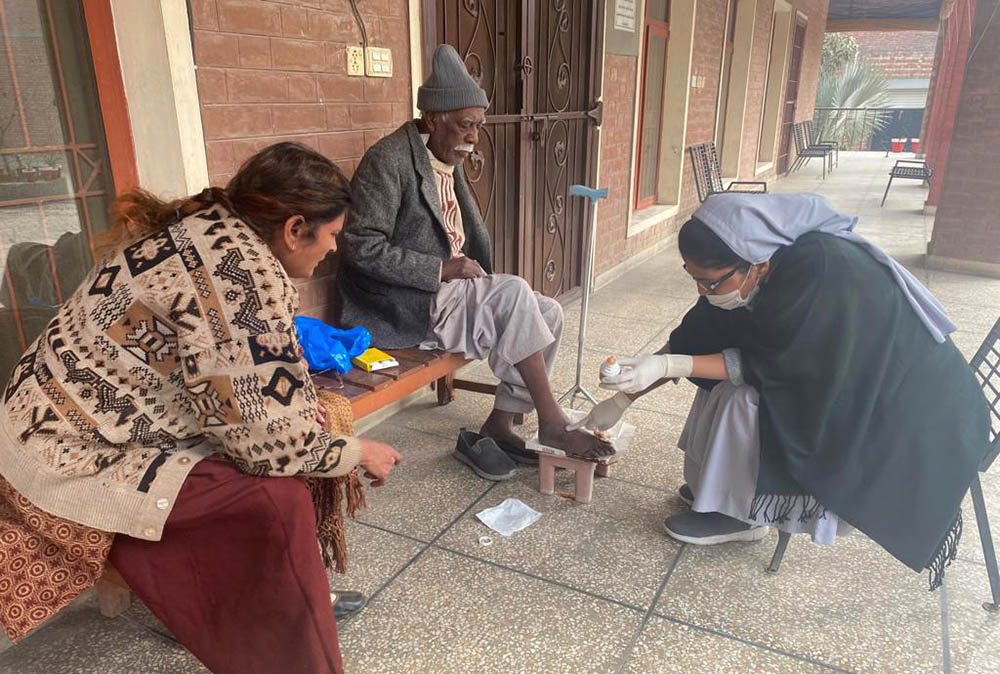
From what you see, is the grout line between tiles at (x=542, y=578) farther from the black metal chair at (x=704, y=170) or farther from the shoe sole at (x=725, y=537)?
the black metal chair at (x=704, y=170)

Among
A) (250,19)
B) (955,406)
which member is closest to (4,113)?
(250,19)

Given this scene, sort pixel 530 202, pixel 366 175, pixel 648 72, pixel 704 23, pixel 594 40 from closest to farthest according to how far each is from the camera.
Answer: pixel 366 175, pixel 530 202, pixel 594 40, pixel 648 72, pixel 704 23

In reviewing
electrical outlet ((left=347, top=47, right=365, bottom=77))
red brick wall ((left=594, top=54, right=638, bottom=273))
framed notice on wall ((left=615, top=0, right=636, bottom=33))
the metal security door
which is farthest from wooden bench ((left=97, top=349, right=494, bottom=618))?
framed notice on wall ((left=615, top=0, right=636, bottom=33))

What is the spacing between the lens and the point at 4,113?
183 cm

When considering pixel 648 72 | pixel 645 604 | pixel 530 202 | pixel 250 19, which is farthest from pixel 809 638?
pixel 648 72

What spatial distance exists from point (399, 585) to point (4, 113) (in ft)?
5.53

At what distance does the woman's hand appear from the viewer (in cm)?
166

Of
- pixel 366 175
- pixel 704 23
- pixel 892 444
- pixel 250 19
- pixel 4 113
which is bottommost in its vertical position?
pixel 892 444

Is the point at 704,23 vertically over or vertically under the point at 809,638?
over

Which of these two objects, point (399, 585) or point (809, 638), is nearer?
point (809, 638)

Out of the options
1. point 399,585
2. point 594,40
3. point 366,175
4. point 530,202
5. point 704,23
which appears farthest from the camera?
point 704,23

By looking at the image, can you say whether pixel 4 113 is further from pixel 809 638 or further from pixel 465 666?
pixel 809 638

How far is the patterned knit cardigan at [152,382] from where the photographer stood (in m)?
1.36

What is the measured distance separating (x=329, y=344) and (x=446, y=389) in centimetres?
109
